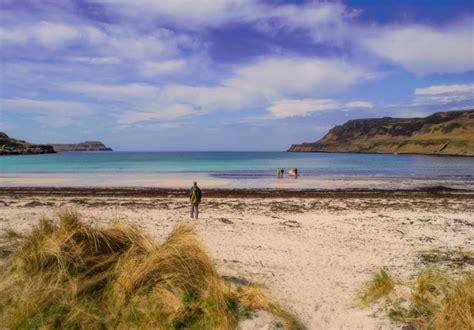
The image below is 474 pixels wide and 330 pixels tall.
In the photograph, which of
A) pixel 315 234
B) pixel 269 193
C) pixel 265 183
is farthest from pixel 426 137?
pixel 315 234

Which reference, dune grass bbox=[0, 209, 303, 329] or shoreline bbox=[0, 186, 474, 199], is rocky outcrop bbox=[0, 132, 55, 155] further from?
dune grass bbox=[0, 209, 303, 329]

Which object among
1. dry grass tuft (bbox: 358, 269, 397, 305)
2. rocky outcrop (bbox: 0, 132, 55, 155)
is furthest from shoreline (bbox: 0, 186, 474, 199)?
rocky outcrop (bbox: 0, 132, 55, 155)

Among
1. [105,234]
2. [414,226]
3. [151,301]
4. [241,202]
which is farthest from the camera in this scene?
[241,202]

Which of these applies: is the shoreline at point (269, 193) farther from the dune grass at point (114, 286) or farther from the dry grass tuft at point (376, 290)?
the dune grass at point (114, 286)

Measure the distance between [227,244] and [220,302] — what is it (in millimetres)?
4798

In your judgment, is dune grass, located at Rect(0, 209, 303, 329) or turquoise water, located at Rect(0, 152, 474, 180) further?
turquoise water, located at Rect(0, 152, 474, 180)

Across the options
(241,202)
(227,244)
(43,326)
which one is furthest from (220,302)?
(241,202)

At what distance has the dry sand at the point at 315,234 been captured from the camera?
7129 mm

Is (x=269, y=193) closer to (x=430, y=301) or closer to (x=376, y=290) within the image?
(x=376, y=290)

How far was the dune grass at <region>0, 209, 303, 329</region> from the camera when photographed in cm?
570

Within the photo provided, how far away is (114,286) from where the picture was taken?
6281 millimetres

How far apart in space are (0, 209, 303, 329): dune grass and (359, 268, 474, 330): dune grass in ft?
5.14

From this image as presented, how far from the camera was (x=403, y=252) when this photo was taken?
1024 centimetres

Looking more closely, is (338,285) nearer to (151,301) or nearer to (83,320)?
(151,301)
